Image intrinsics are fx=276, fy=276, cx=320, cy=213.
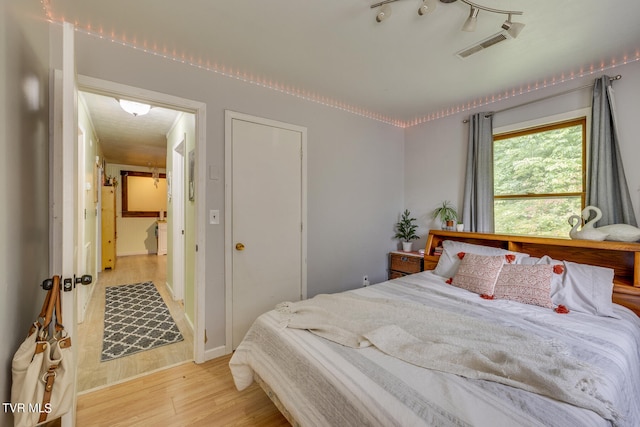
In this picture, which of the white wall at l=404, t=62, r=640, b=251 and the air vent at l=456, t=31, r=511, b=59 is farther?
the white wall at l=404, t=62, r=640, b=251

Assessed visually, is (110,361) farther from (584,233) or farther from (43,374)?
(584,233)

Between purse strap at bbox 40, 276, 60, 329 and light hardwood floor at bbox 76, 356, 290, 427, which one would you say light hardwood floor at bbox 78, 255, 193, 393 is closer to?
light hardwood floor at bbox 76, 356, 290, 427

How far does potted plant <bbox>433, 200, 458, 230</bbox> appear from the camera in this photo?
3.32 meters

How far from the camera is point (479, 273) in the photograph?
2.28 metres

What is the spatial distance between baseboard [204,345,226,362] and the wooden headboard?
2.37 meters

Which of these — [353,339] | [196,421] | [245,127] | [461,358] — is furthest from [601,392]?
[245,127]

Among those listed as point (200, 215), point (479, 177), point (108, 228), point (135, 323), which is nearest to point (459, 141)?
point (479, 177)

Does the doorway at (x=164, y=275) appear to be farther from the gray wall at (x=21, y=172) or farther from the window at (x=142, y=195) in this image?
the window at (x=142, y=195)

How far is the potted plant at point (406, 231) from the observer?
369 centimetres

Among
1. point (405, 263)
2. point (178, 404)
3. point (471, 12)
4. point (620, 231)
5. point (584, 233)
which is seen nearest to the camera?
point (471, 12)

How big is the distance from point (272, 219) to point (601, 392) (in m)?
2.35

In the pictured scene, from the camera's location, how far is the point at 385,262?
149 inches

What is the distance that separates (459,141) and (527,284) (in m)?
1.94

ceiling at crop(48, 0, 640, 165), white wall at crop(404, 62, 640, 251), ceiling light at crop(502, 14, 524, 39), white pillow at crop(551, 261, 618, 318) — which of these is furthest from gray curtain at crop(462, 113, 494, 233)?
ceiling light at crop(502, 14, 524, 39)
